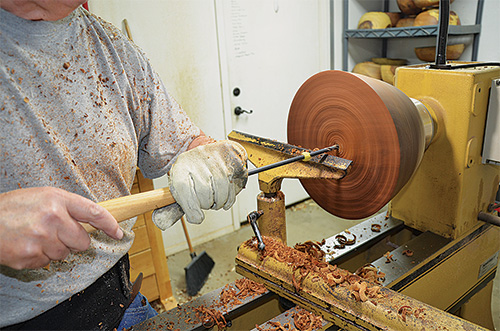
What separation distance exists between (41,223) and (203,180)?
0.35m

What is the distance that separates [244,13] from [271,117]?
2.68ft

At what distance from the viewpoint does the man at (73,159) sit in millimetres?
659

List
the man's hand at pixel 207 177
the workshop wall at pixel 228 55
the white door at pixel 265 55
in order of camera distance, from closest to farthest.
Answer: the man's hand at pixel 207 177, the workshop wall at pixel 228 55, the white door at pixel 265 55

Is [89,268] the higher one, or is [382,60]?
[382,60]

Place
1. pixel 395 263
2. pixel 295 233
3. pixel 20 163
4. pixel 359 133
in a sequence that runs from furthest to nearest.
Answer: pixel 295 233 < pixel 395 263 < pixel 359 133 < pixel 20 163

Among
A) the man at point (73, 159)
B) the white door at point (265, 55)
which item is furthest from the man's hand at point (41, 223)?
the white door at point (265, 55)

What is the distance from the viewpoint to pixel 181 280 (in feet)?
8.43

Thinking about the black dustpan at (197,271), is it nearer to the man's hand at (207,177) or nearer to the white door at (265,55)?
the white door at (265,55)

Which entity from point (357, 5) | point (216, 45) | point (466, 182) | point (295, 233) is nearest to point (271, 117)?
point (216, 45)

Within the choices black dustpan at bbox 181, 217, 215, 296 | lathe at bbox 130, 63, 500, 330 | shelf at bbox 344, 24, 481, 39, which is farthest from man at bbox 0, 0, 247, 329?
shelf at bbox 344, 24, 481, 39

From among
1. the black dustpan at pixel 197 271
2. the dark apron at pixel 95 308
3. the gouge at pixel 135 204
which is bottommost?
the black dustpan at pixel 197 271

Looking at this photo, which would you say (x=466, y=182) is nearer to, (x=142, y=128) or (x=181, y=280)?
(x=142, y=128)

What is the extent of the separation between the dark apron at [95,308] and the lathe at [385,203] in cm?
9

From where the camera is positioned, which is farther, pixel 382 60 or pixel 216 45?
pixel 382 60
